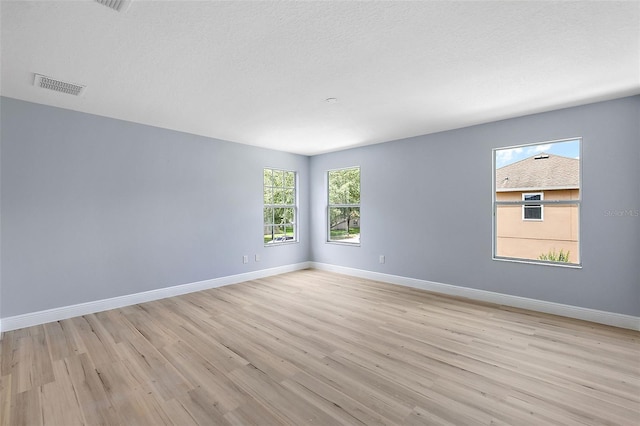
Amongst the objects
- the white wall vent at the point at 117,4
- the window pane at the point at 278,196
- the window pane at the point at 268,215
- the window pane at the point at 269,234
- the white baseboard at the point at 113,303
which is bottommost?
the white baseboard at the point at 113,303

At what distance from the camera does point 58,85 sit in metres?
2.84

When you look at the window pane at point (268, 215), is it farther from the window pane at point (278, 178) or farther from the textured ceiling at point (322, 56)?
the textured ceiling at point (322, 56)

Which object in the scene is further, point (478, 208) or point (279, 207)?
point (279, 207)

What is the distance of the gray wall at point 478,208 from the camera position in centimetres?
318

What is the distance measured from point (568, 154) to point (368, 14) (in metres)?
3.29

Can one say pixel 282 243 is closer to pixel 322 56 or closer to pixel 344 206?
pixel 344 206

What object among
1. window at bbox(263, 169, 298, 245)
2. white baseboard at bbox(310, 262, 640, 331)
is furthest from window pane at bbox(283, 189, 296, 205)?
white baseboard at bbox(310, 262, 640, 331)

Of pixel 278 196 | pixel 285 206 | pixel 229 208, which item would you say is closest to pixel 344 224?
pixel 285 206

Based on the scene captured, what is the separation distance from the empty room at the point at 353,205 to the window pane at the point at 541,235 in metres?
0.03

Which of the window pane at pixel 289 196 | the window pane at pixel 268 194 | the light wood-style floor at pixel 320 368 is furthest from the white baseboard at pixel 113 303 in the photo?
the window pane at pixel 289 196

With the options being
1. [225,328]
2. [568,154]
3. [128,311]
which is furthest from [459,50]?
[128,311]

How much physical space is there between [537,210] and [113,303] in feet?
18.8

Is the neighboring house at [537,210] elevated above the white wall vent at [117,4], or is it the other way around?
the white wall vent at [117,4]

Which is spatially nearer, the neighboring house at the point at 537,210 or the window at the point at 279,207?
the neighboring house at the point at 537,210
